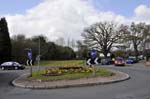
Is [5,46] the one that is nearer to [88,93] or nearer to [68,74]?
[68,74]

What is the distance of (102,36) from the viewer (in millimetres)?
125062

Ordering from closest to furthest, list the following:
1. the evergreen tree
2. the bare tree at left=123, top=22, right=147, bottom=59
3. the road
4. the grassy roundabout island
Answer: the road → the grassy roundabout island → the evergreen tree → the bare tree at left=123, top=22, right=147, bottom=59

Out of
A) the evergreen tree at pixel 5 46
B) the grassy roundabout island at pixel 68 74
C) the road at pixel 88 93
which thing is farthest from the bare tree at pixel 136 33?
the road at pixel 88 93

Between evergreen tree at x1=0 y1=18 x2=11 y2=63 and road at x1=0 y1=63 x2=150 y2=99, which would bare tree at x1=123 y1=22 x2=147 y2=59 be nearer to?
evergreen tree at x1=0 y1=18 x2=11 y2=63

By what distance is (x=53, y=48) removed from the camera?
125500 millimetres

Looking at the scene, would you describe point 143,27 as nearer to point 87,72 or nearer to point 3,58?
point 3,58

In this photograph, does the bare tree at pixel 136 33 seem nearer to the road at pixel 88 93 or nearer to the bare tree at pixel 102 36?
the bare tree at pixel 102 36

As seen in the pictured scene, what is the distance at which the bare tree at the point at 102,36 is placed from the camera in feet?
405

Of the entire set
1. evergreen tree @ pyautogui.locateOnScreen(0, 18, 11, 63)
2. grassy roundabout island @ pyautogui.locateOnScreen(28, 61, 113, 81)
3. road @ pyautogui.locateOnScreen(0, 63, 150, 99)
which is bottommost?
road @ pyautogui.locateOnScreen(0, 63, 150, 99)

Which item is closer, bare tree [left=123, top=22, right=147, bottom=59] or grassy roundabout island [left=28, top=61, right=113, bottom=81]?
grassy roundabout island [left=28, top=61, right=113, bottom=81]

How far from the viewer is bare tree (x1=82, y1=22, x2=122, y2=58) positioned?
4860 inches

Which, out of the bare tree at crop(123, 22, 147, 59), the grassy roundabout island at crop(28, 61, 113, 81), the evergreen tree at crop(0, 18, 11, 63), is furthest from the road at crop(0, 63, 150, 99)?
the bare tree at crop(123, 22, 147, 59)

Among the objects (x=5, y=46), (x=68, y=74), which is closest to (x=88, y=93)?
(x=68, y=74)

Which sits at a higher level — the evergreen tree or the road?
the evergreen tree
